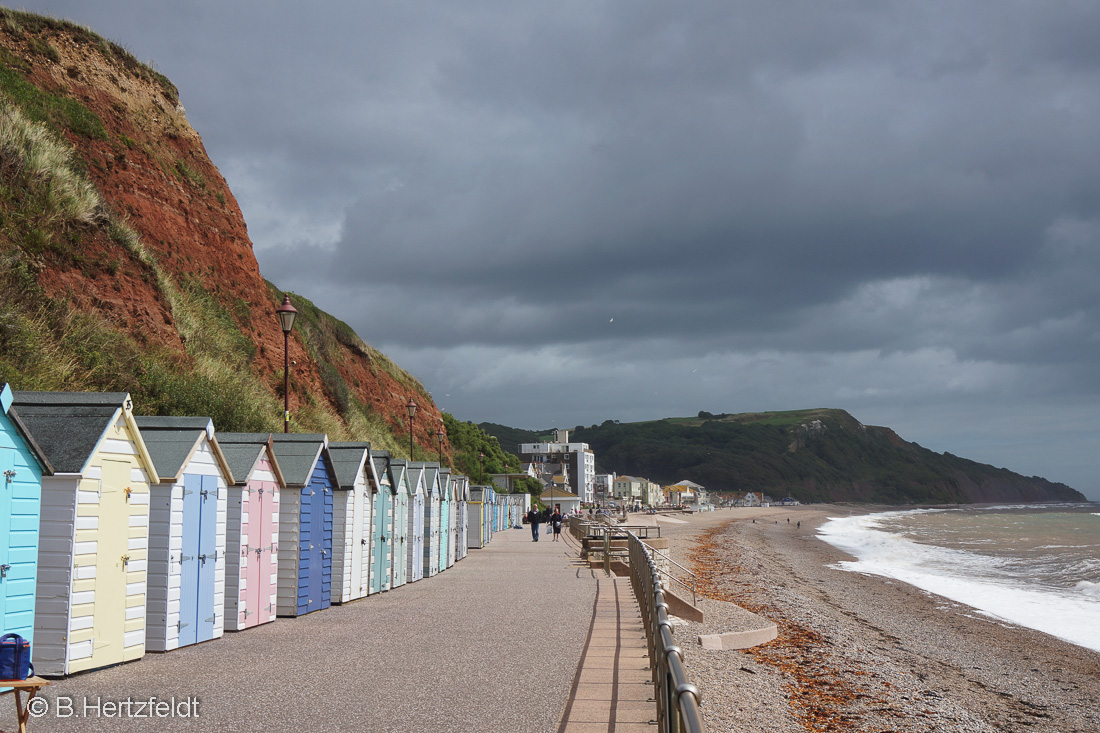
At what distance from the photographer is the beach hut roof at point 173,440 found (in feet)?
35.4

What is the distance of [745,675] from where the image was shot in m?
11.8

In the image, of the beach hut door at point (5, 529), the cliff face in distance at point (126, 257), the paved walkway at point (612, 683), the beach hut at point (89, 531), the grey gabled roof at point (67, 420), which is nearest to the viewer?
the paved walkway at point (612, 683)

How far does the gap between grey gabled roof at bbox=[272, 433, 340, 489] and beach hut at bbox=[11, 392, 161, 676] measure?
4.27 m

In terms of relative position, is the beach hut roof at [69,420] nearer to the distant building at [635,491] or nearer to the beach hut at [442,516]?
the beach hut at [442,516]

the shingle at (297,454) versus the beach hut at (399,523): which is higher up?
the shingle at (297,454)

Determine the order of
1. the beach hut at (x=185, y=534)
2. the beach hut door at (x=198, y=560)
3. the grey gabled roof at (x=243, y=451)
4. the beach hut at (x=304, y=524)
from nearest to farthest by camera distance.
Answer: the beach hut at (x=185, y=534) → the beach hut door at (x=198, y=560) → the grey gabled roof at (x=243, y=451) → the beach hut at (x=304, y=524)

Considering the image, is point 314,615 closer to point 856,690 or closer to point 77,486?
point 77,486

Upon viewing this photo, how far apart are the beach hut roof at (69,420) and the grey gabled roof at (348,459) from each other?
6.71 meters

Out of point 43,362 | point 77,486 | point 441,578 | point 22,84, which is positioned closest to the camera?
point 77,486

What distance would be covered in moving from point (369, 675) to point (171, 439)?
4.53 meters

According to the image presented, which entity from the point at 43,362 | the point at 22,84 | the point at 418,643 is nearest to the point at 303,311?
the point at 22,84

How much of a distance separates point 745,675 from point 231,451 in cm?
868

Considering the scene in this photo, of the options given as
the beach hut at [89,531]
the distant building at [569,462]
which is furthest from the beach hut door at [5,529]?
the distant building at [569,462]

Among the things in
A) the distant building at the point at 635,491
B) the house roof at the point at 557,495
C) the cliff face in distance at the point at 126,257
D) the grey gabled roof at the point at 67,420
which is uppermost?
the cliff face in distance at the point at 126,257
